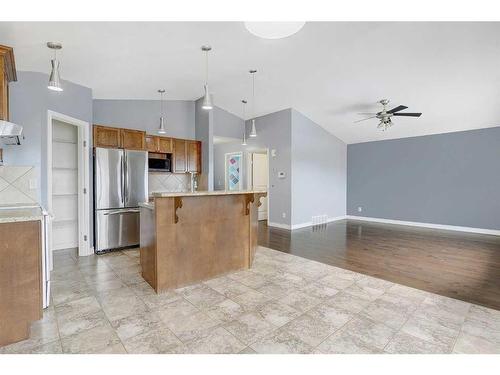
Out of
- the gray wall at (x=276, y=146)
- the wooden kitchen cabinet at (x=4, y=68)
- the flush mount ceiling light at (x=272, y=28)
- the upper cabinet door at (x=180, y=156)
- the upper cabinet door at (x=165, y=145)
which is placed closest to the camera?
the wooden kitchen cabinet at (x=4, y=68)

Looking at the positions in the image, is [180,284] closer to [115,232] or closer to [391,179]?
[115,232]

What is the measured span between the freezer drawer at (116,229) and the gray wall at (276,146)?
3.02m

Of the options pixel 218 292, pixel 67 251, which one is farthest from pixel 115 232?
pixel 218 292

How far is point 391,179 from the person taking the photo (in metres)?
6.91

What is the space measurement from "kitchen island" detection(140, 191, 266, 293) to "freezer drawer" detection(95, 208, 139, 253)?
1408 mm

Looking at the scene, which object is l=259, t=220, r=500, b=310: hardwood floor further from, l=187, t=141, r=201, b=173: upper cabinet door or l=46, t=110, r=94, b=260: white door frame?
l=46, t=110, r=94, b=260: white door frame

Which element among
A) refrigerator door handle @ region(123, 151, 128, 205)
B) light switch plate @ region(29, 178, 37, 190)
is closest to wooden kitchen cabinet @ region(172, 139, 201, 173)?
refrigerator door handle @ region(123, 151, 128, 205)

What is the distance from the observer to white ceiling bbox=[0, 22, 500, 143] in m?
2.76

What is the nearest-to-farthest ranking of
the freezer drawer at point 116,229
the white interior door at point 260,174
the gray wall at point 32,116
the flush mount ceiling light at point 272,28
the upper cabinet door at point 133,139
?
the flush mount ceiling light at point 272,28, the gray wall at point 32,116, the freezer drawer at point 116,229, the upper cabinet door at point 133,139, the white interior door at point 260,174

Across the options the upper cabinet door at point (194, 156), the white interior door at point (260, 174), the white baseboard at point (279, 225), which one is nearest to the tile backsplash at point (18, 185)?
the upper cabinet door at point (194, 156)

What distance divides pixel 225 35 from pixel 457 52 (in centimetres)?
315

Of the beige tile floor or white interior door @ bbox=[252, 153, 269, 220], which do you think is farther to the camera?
white interior door @ bbox=[252, 153, 269, 220]

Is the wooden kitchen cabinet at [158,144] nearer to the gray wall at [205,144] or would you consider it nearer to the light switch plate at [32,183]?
Result: the gray wall at [205,144]

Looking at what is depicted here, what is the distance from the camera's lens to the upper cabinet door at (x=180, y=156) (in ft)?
17.3
